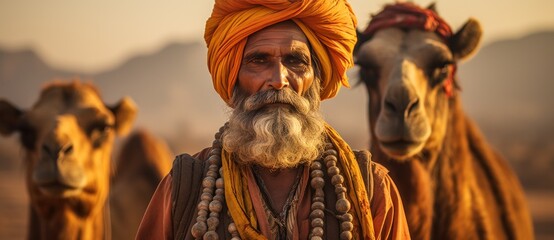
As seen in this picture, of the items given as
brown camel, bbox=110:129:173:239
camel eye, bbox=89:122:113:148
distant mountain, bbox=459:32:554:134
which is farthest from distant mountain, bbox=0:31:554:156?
camel eye, bbox=89:122:113:148

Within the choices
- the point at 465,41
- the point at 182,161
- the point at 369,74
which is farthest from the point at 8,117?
the point at 182,161

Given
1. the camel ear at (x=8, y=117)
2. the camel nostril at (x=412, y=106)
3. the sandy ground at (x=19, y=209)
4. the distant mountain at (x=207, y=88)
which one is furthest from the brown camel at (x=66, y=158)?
the distant mountain at (x=207, y=88)

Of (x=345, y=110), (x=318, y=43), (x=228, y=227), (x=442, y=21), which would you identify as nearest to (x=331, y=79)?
(x=318, y=43)

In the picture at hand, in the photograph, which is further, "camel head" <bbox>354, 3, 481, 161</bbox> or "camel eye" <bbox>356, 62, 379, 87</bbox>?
"camel eye" <bbox>356, 62, 379, 87</bbox>

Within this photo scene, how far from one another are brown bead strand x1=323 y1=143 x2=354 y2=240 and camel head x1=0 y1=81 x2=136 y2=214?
2501 mm

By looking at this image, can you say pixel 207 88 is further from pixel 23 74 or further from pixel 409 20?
pixel 409 20

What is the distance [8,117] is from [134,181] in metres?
1.27

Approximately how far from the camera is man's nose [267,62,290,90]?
314cm

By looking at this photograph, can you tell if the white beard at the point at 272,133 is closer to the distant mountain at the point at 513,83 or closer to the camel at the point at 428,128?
the camel at the point at 428,128

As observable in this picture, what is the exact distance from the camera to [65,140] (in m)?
5.39

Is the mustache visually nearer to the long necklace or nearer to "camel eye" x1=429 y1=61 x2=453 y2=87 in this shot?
the long necklace

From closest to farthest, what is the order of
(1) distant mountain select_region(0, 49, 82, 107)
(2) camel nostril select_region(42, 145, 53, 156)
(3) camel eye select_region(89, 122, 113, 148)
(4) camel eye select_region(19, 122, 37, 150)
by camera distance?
(2) camel nostril select_region(42, 145, 53, 156) → (4) camel eye select_region(19, 122, 37, 150) → (3) camel eye select_region(89, 122, 113, 148) → (1) distant mountain select_region(0, 49, 82, 107)

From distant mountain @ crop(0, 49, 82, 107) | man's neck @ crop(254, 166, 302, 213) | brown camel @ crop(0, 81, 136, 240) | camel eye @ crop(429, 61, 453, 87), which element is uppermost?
man's neck @ crop(254, 166, 302, 213)

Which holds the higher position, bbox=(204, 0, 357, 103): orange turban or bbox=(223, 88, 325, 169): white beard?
Result: bbox=(204, 0, 357, 103): orange turban
